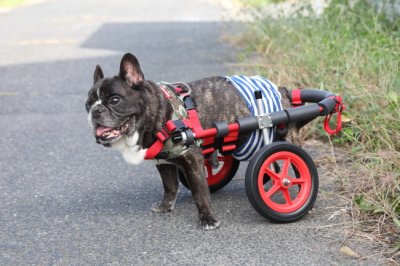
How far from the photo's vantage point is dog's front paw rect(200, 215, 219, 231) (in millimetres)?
4027

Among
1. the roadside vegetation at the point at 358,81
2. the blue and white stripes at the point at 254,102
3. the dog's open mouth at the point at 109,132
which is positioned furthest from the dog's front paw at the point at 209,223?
the roadside vegetation at the point at 358,81

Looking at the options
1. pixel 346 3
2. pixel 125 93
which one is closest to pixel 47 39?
pixel 346 3

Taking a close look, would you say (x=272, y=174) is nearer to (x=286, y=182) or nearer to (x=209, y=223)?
(x=286, y=182)

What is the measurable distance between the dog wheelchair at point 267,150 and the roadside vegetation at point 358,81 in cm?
38

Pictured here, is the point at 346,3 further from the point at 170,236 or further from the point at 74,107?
the point at 170,236

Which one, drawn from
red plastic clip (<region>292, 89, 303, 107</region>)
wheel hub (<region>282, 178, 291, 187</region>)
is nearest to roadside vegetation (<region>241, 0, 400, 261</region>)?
wheel hub (<region>282, 178, 291, 187</region>)

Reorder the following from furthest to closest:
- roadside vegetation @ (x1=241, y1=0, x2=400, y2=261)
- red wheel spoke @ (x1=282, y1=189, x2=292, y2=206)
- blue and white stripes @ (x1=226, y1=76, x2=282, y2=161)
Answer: blue and white stripes @ (x1=226, y1=76, x2=282, y2=161), red wheel spoke @ (x1=282, y1=189, x2=292, y2=206), roadside vegetation @ (x1=241, y1=0, x2=400, y2=261)

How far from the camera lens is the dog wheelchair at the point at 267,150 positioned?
12.9 ft

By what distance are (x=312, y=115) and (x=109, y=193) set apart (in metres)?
1.63

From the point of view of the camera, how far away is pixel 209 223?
4035 millimetres

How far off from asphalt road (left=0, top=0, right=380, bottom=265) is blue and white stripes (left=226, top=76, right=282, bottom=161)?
1.31 feet

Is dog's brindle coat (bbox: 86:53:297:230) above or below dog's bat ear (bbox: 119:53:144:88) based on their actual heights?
below

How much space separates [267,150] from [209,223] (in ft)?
1.91

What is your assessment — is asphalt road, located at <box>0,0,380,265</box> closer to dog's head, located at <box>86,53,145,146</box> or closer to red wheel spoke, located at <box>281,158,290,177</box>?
red wheel spoke, located at <box>281,158,290,177</box>
